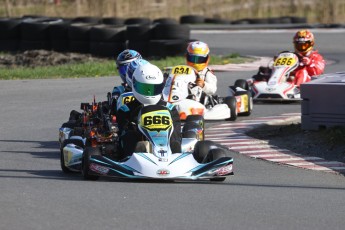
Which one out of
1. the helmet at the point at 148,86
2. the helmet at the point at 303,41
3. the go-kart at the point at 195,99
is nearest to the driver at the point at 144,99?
the helmet at the point at 148,86

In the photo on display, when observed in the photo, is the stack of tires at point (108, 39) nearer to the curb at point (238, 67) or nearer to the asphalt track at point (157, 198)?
the curb at point (238, 67)

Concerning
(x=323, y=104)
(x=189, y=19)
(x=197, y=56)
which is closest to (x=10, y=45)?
(x=189, y=19)

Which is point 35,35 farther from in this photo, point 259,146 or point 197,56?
point 259,146

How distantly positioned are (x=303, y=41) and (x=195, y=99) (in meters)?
3.71

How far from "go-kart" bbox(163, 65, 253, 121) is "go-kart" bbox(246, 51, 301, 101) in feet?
4.42

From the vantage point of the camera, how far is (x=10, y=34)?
78.6 feet

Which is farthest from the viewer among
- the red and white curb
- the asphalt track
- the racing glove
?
the racing glove

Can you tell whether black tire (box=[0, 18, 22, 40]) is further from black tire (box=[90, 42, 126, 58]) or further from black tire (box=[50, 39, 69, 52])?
black tire (box=[90, 42, 126, 58])

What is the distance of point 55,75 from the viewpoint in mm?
19000

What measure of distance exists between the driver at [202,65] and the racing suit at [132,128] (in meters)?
3.74

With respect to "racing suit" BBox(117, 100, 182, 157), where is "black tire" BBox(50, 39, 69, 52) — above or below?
below

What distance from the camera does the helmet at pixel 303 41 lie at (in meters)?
16.2

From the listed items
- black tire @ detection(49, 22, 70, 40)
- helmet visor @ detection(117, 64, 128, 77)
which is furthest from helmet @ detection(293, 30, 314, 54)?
black tire @ detection(49, 22, 70, 40)

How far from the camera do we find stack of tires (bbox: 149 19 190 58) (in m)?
21.6
